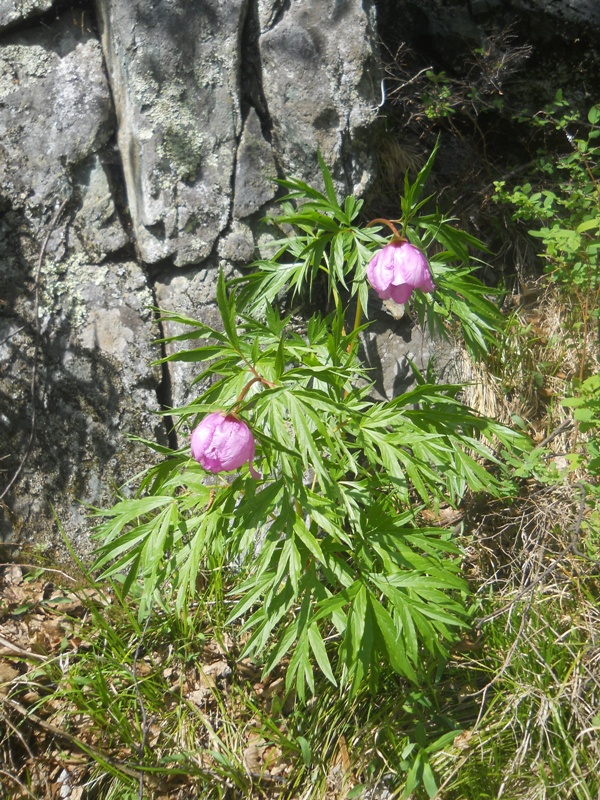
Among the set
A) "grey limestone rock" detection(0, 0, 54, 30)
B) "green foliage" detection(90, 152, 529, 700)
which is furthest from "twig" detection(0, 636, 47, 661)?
"grey limestone rock" detection(0, 0, 54, 30)

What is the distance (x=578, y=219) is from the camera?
118 inches

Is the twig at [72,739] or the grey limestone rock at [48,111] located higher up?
the grey limestone rock at [48,111]

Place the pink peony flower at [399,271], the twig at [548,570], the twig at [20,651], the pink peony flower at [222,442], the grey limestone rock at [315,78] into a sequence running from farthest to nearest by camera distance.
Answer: the grey limestone rock at [315,78]
the twig at [20,651]
the twig at [548,570]
the pink peony flower at [399,271]
the pink peony flower at [222,442]

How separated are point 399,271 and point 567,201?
133 centimetres

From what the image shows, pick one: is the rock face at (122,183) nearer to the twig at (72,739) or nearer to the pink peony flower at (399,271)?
the twig at (72,739)

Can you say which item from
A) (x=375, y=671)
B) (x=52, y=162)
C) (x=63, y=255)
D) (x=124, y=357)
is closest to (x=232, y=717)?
(x=375, y=671)

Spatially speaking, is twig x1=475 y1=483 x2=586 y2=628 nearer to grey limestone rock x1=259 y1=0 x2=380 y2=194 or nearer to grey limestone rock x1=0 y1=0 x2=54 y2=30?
grey limestone rock x1=259 y1=0 x2=380 y2=194

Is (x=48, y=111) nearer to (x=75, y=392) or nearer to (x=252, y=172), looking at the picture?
(x=252, y=172)

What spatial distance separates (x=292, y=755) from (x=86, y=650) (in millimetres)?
878

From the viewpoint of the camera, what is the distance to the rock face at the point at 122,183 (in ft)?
9.30

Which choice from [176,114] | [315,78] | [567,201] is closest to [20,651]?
[176,114]

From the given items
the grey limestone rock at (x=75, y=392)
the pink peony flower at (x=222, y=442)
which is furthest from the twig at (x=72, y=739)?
the pink peony flower at (x=222, y=442)

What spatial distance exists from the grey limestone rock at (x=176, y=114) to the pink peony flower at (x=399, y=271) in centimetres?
105

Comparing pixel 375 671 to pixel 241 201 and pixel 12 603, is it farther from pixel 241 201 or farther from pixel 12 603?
pixel 241 201
